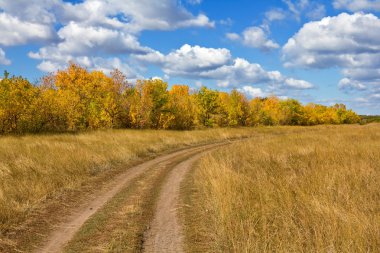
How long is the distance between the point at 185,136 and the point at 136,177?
→ 1923 cm

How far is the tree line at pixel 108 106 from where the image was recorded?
94.8 ft

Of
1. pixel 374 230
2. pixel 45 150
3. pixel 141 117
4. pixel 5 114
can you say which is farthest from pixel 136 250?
pixel 141 117

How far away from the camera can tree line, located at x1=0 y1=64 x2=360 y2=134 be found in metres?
28.9

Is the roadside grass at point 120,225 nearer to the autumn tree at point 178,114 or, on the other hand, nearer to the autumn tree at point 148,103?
the autumn tree at point 148,103

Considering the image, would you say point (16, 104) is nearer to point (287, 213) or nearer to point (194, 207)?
point (194, 207)

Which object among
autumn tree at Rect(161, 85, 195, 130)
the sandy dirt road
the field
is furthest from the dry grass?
autumn tree at Rect(161, 85, 195, 130)

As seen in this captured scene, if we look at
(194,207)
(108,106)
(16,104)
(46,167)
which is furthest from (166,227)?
(108,106)

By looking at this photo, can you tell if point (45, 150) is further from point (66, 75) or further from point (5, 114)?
point (66, 75)

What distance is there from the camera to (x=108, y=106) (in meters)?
42.2

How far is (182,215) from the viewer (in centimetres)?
901

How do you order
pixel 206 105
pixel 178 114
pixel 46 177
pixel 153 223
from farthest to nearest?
pixel 206 105
pixel 178 114
pixel 46 177
pixel 153 223

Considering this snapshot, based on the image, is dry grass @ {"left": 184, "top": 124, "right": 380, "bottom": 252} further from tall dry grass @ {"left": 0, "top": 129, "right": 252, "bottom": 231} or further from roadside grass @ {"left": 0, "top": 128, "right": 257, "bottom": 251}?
tall dry grass @ {"left": 0, "top": 129, "right": 252, "bottom": 231}

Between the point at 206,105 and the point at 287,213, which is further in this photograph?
the point at 206,105

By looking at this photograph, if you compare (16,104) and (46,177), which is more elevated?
(16,104)
